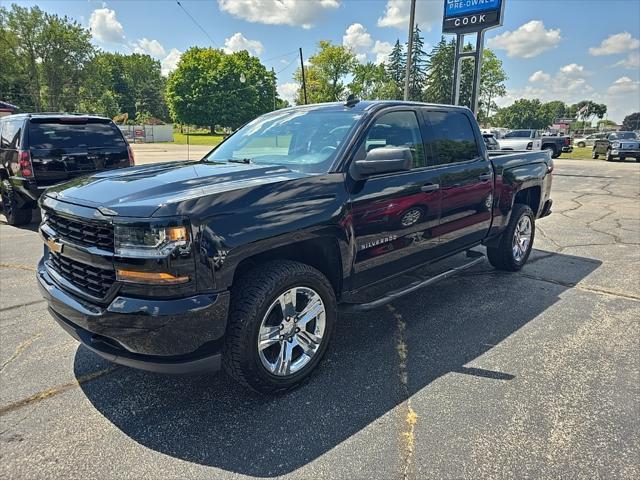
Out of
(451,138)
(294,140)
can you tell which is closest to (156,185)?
(294,140)

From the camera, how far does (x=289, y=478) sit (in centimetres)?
216

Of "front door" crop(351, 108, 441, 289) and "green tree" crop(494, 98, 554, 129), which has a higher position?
"green tree" crop(494, 98, 554, 129)

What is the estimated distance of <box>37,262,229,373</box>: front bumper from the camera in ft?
7.36

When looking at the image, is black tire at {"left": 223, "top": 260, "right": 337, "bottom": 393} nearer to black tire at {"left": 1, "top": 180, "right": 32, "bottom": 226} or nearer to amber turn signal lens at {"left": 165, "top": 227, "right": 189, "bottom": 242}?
amber turn signal lens at {"left": 165, "top": 227, "right": 189, "bottom": 242}

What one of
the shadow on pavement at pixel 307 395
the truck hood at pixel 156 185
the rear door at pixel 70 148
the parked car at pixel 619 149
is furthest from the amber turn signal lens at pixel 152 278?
the parked car at pixel 619 149

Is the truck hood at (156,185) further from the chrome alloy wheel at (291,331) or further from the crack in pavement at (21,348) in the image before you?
the crack in pavement at (21,348)

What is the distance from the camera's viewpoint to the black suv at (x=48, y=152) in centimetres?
694

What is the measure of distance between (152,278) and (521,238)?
186 inches

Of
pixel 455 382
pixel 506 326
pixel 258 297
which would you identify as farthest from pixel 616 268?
pixel 258 297

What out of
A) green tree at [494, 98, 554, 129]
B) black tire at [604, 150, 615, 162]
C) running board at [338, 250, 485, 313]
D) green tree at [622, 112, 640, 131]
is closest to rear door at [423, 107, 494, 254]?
running board at [338, 250, 485, 313]

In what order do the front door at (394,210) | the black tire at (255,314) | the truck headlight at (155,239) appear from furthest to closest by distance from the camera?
the front door at (394,210) → the black tire at (255,314) → the truck headlight at (155,239)

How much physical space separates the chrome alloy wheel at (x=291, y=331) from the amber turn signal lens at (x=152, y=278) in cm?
60

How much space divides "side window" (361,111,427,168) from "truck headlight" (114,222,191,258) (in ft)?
5.42

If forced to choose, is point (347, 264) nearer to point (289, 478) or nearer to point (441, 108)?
point (289, 478)
